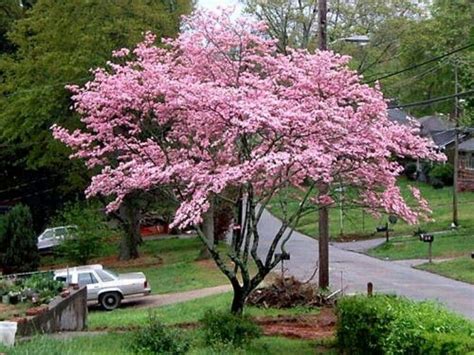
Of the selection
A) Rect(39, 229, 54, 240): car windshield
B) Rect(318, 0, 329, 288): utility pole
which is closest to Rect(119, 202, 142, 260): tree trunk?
Rect(39, 229, 54, 240): car windshield

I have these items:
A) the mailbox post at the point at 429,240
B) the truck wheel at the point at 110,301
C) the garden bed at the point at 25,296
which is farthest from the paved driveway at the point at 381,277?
the garden bed at the point at 25,296

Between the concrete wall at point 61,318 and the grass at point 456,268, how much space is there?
13.1 m

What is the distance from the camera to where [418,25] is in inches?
1665

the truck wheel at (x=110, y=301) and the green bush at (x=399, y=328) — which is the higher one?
the green bush at (x=399, y=328)

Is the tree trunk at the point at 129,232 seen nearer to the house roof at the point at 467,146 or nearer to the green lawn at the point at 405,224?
the green lawn at the point at 405,224

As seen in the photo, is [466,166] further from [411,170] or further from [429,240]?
[429,240]

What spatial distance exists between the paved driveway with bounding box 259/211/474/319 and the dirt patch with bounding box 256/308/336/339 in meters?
3.15

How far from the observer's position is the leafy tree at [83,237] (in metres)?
34.3

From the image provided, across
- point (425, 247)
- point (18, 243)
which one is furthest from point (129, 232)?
point (425, 247)

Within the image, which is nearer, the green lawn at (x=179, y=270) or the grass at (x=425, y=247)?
the green lawn at (x=179, y=270)

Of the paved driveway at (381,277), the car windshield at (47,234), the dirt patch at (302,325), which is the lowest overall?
the paved driveway at (381,277)

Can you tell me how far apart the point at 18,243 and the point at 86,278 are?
9898 mm

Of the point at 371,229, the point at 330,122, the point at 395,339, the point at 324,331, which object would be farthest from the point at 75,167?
the point at 395,339

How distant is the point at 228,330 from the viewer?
14.0 meters
